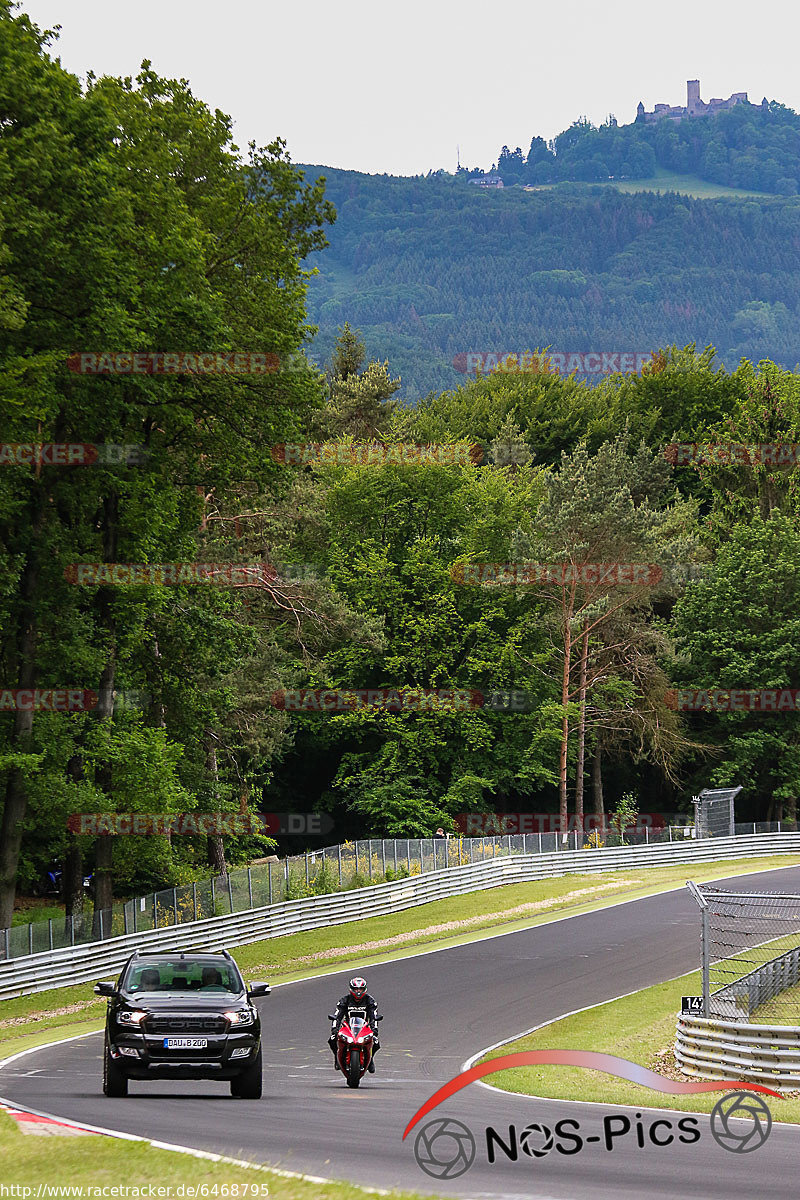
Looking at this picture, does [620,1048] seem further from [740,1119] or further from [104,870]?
A: [104,870]

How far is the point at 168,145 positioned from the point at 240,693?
2006cm

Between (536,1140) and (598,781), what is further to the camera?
(598,781)

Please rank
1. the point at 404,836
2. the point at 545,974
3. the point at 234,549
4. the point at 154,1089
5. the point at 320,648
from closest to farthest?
the point at 154,1089, the point at 545,974, the point at 234,549, the point at 404,836, the point at 320,648

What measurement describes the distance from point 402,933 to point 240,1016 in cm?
2360

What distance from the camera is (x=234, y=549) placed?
140ft

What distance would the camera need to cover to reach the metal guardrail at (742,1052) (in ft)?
53.5

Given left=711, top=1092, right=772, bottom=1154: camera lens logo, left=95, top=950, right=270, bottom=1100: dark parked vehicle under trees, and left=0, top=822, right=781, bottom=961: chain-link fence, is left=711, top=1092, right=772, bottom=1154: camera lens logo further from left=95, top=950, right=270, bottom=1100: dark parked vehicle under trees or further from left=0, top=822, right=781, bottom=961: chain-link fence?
left=0, top=822, right=781, bottom=961: chain-link fence

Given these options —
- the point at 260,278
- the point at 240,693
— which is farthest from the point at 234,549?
the point at 260,278

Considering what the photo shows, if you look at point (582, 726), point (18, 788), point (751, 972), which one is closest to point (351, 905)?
point (18, 788)

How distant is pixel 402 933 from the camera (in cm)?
3734

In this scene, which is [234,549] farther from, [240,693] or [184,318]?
[184,318]

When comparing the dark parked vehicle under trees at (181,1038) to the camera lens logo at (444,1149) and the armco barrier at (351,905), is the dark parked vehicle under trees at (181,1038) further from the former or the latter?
the armco barrier at (351,905)

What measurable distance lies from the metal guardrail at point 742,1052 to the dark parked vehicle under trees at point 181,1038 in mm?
5924

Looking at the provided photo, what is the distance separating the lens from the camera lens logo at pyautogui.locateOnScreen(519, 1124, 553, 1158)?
11.1 meters
